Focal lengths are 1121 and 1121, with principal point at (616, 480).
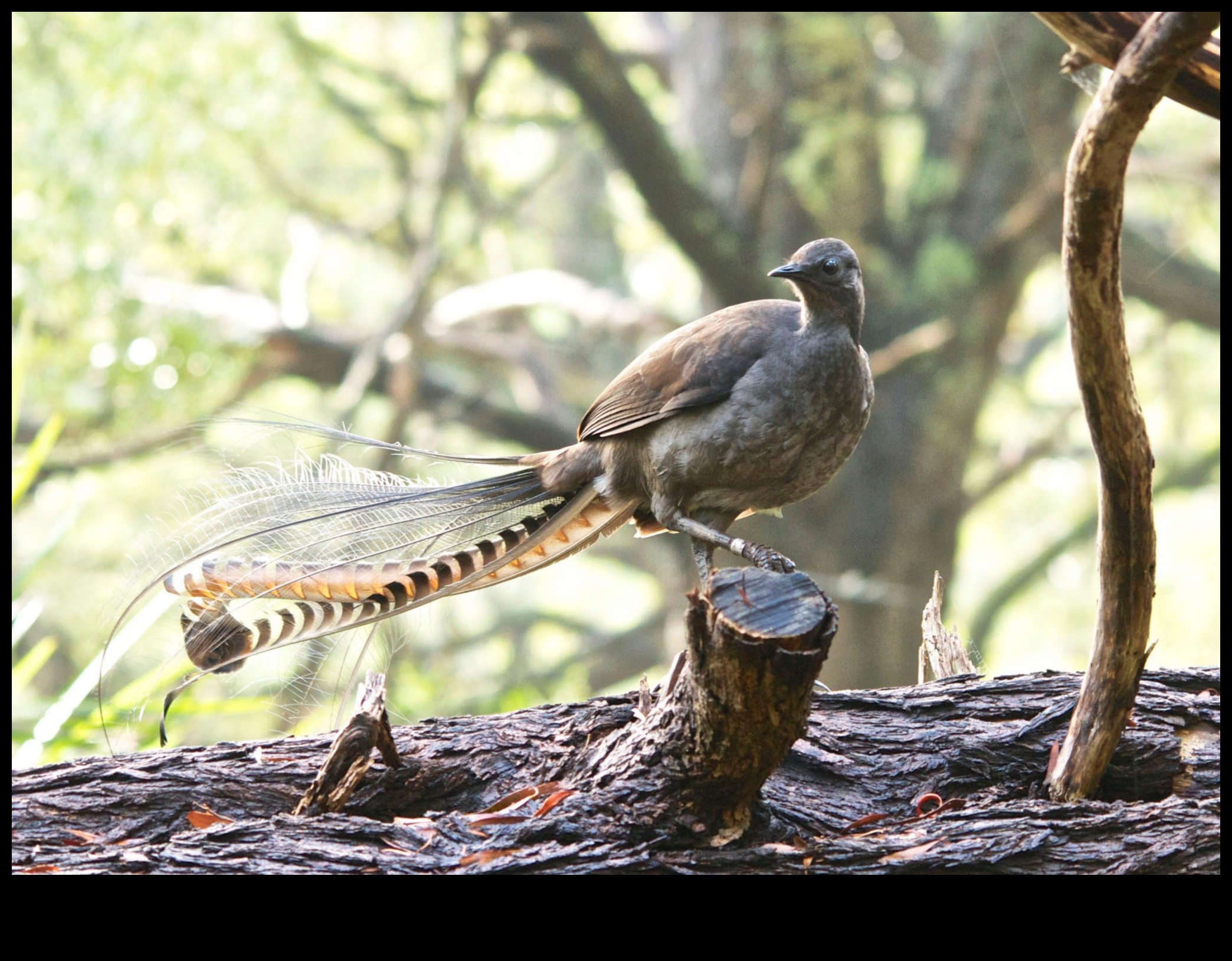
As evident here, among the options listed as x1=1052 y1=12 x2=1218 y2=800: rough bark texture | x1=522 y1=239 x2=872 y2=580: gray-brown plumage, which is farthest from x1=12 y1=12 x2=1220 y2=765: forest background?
x1=1052 y1=12 x2=1218 y2=800: rough bark texture

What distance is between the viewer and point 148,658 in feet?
11.7

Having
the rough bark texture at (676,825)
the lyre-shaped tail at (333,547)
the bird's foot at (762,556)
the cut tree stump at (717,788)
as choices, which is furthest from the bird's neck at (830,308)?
the rough bark texture at (676,825)

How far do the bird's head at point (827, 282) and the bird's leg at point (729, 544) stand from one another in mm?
745

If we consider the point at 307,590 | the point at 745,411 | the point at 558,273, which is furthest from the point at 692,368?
the point at 558,273

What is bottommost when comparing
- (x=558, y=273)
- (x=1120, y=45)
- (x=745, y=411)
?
(x=745, y=411)

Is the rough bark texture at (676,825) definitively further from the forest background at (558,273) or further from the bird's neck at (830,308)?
the forest background at (558,273)

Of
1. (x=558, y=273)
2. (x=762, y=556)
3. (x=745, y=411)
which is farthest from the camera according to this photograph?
(x=558, y=273)

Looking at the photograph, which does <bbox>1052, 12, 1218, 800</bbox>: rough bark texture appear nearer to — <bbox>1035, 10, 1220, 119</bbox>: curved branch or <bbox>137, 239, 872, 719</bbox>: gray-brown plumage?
<bbox>1035, 10, 1220, 119</bbox>: curved branch

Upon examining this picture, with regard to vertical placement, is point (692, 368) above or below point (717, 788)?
above

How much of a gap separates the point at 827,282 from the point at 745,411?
498 millimetres

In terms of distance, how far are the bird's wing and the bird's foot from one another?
18.8 inches

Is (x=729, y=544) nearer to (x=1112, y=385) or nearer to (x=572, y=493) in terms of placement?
(x=572, y=493)

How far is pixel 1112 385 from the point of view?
2871 mm
